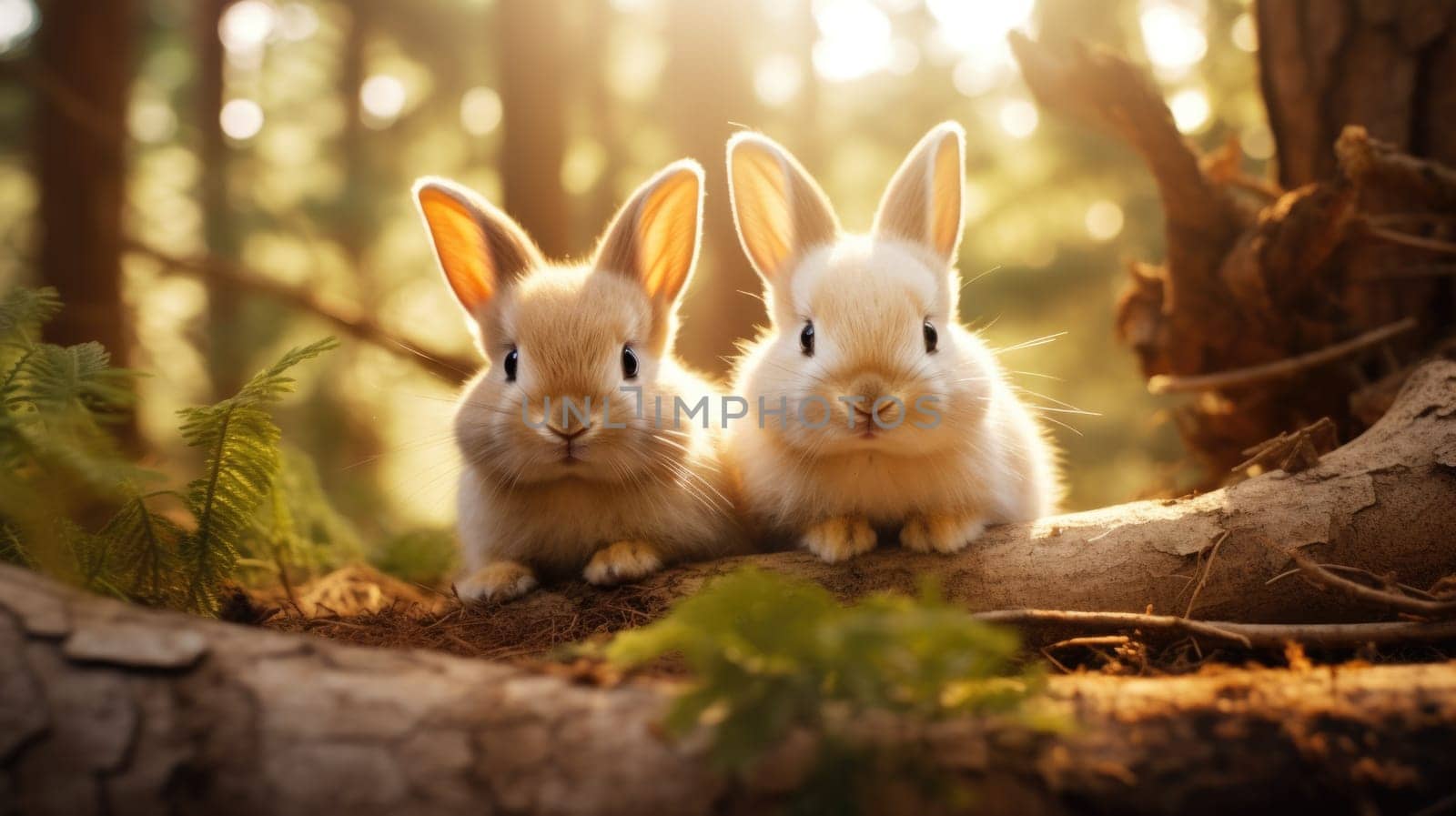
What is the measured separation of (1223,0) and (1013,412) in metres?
6.33

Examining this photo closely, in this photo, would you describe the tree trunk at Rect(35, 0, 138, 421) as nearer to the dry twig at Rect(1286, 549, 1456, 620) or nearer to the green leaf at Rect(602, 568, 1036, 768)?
the green leaf at Rect(602, 568, 1036, 768)

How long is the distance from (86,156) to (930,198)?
699 cm

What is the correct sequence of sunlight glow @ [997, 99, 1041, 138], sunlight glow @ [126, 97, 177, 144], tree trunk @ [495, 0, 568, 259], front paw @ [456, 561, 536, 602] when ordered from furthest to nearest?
sunlight glow @ [126, 97, 177, 144] → sunlight glow @ [997, 99, 1041, 138] → tree trunk @ [495, 0, 568, 259] → front paw @ [456, 561, 536, 602]

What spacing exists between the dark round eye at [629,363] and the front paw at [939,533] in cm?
123

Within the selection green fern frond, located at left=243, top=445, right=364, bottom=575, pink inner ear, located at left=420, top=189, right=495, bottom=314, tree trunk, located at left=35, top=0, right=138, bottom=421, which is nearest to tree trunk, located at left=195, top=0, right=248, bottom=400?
tree trunk, located at left=35, top=0, right=138, bottom=421

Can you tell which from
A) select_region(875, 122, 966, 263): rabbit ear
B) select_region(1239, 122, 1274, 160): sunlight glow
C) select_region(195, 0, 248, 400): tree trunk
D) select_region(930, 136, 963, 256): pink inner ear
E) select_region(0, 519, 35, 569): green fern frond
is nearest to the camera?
select_region(0, 519, 35, 569): green fern frond

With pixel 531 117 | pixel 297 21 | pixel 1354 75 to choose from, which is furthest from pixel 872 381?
pixel 297 21

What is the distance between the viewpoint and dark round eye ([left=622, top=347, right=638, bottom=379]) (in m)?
3.71

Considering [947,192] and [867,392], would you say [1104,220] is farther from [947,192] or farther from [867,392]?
[867,392]

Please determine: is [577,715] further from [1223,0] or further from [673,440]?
[1223,0]

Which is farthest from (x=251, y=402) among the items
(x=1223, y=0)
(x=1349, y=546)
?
(x=1223, y=0)

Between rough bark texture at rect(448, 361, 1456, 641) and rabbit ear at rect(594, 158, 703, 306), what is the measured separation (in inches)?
54.1

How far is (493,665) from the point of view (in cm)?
219

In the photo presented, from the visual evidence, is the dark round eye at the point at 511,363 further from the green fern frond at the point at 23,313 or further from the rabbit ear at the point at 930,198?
the rabbit ear at the point at 930,198
